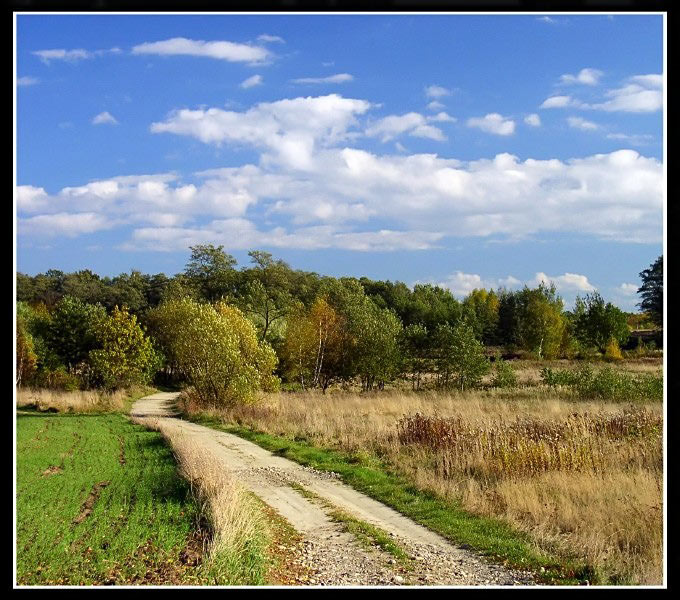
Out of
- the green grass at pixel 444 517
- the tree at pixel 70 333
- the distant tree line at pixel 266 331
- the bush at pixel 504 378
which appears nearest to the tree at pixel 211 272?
the distant tree line at pixel 266 331

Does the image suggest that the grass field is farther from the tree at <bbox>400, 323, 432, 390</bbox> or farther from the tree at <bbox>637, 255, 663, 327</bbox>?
the tree at <bbox>400, 323, 432, 390</bbox>

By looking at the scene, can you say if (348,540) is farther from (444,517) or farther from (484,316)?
(484,316)

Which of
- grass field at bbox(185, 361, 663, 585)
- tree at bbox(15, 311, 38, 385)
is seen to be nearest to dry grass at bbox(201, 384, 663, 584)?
grass field at bbox(185, 361, 663, 585)

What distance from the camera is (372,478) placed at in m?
12.7

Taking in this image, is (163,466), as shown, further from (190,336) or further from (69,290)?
(69,290)

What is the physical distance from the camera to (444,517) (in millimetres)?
9633

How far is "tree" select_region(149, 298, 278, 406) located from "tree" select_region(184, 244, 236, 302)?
26.7 metres

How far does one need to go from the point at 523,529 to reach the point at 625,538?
4.31 ft

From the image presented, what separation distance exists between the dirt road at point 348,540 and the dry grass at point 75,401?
22128 millimetres

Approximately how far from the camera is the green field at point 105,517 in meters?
7.34

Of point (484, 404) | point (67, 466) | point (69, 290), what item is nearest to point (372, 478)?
point (67, 466)

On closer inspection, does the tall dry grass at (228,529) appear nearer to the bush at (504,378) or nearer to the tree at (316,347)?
the bush at (504,378)

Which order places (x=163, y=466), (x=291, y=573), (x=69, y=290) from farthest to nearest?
(x=69, y=290), (x=163, y=466), (x=291, y=573)
